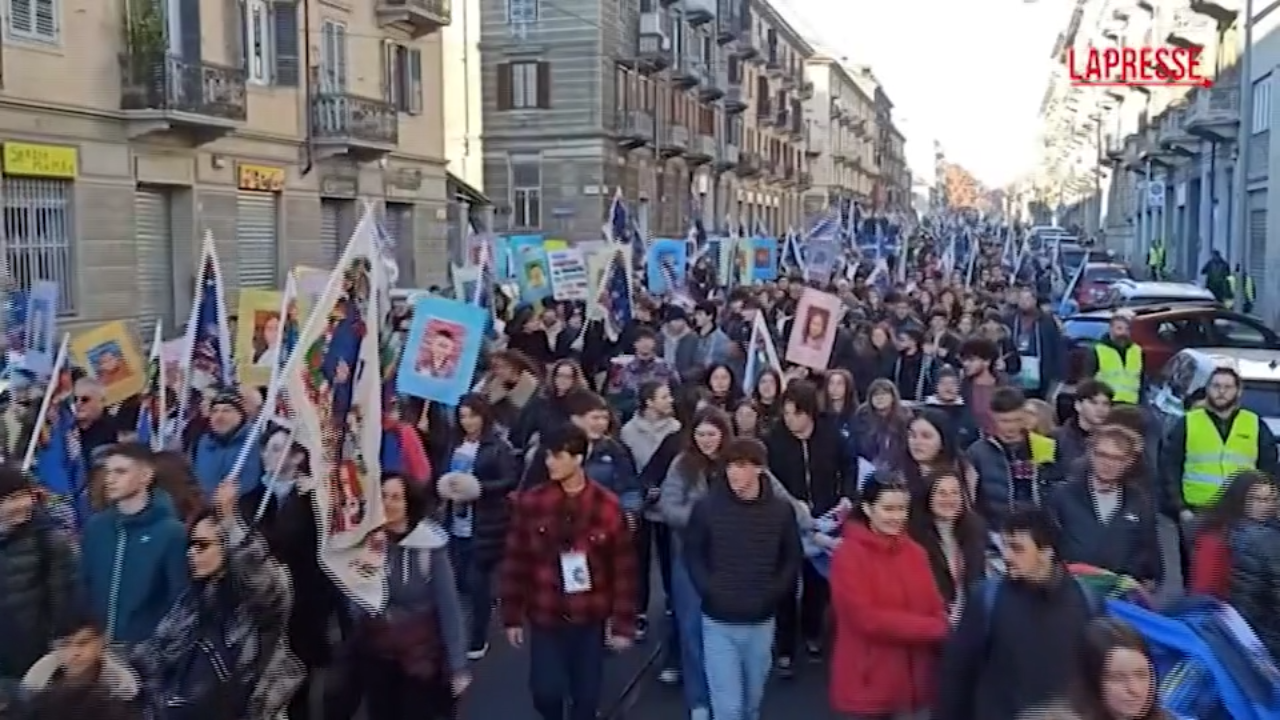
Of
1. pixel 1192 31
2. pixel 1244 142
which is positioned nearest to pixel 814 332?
pixel 1244 142

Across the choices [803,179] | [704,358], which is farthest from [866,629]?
[803,179]

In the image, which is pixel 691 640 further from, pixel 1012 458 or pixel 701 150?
pixel 701 150

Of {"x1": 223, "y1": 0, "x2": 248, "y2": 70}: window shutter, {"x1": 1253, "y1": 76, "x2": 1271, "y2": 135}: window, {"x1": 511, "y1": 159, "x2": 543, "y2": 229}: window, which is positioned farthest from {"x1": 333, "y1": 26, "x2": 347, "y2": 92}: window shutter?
{"x1": 1253, "y1": 76, "x2": 1271, "y2": 135}: window

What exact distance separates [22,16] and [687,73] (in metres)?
37.3

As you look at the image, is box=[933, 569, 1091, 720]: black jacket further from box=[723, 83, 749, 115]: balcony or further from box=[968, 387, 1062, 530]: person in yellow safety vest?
box=[723, 83, 749, 115]: balcony

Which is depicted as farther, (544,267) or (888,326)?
(544,267)

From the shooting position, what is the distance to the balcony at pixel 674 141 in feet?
172

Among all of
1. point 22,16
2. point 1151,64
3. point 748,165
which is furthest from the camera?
point 748,165

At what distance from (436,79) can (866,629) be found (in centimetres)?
2963

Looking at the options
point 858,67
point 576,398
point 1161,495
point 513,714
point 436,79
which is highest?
point 858,67

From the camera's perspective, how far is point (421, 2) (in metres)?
31.0

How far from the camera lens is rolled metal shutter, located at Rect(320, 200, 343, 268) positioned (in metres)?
29.2

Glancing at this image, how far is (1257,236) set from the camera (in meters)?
35.9

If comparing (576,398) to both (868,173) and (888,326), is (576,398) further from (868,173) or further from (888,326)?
(868,173)
